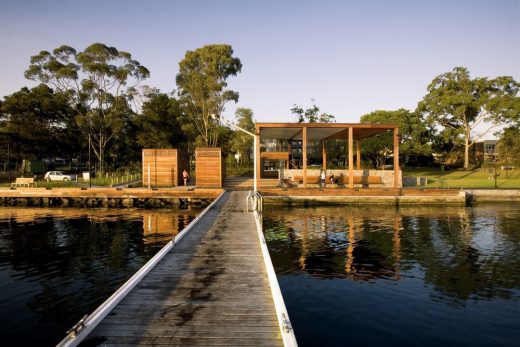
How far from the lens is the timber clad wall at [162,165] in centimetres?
3469

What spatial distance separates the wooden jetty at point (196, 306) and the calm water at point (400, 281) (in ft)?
5.09

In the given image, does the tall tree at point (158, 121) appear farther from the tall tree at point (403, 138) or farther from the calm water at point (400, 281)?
the calm water at point (400, 281)

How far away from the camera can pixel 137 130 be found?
5822 cm

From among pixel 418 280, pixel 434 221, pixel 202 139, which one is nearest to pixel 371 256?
pixel 418 280

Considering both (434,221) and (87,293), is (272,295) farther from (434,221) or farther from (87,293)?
(434,221)

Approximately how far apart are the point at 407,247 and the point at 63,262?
1465 centimetres

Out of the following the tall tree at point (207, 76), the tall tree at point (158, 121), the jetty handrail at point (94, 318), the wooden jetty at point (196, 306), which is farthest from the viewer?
the tall tree at point (158, 121)

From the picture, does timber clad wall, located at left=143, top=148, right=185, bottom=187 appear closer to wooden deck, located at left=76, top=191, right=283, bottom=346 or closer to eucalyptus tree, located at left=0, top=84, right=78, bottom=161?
wooden deck, located at left=76, top=191, right=283, bottom=346

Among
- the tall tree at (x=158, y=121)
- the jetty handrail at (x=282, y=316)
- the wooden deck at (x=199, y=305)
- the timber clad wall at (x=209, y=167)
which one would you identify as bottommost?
the wooden deck at (x=199, y=305)

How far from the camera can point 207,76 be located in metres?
49.1

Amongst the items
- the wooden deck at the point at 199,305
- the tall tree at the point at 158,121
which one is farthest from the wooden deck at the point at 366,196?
the tall tree at the point at 158,121

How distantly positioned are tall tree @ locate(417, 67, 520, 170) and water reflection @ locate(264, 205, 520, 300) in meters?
40.5

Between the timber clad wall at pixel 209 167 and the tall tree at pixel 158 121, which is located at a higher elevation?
the tall tree at pixel 158 121

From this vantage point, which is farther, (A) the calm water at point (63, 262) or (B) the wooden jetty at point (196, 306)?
(A) the calm water at point (63, 262)
